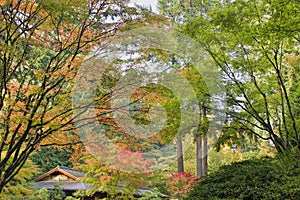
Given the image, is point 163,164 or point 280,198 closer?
point 280,198

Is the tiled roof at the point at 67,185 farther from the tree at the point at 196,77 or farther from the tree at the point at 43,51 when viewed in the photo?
the tree at the point at 43,51

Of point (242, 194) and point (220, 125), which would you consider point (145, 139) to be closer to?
point (220, 125)

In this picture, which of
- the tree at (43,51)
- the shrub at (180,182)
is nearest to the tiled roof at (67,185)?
the shrub at (180,182)

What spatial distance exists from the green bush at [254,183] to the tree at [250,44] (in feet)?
5.56

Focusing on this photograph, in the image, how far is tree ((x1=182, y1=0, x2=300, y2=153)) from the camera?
466cm

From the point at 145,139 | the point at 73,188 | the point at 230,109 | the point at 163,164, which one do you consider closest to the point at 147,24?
the point at 145,139

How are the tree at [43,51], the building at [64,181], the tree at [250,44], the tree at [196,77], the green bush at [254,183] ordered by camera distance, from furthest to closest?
the building at [64,181] < the tree at [196,77] < the tree at [250,44] < the tree at [43,51] < the green bush at [254,183]

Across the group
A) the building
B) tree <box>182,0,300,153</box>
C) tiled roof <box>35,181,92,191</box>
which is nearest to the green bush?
tree <box>182,0,300,153</box>

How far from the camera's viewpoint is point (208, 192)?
4.06 metres

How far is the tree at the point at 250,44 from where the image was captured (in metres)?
4.66

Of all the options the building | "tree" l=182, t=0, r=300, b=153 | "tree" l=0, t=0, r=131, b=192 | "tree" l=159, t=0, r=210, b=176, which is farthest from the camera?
the building

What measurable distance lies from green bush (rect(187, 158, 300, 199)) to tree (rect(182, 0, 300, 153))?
5.56 ft

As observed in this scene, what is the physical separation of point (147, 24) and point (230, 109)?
10.9 ft

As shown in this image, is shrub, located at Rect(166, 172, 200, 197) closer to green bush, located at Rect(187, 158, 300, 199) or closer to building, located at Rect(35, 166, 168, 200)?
building, located at Rect(35, 166, 168, 200)
